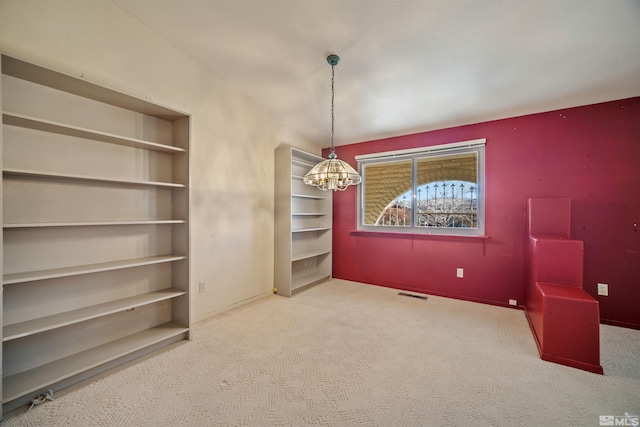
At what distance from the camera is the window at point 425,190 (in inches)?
141

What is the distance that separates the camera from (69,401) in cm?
163

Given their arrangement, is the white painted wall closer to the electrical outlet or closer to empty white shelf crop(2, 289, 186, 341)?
empty white shelf crop(2, 289, 186, 341)

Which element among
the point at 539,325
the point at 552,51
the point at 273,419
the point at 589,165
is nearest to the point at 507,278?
the point at 539,325

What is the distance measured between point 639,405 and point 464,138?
3027 mm

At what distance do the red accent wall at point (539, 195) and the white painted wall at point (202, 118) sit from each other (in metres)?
1.95

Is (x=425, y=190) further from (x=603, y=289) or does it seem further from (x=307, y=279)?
(x=307, y=279)

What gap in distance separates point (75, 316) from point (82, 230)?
655 millimetres

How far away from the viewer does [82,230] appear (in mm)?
2029

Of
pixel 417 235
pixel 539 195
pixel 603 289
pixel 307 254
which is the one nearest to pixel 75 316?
pixel 307 254

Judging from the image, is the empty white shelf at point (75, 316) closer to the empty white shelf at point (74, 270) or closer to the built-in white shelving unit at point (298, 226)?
the empty white shelf at point (74, 270)

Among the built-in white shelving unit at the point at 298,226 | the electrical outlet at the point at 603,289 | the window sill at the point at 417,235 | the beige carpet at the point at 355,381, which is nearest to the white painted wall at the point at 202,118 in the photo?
the built-in white shelving unit at the point at 298,226

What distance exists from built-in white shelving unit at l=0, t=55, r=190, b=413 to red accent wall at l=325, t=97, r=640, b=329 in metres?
3.06

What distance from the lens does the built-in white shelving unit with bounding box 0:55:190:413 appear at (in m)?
1.71

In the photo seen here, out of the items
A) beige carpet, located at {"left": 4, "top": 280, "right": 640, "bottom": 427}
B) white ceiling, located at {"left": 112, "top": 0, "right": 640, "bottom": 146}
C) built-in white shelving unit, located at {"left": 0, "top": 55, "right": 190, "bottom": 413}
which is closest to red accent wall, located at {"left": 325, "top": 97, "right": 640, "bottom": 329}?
white ceiling, located at {"left": 112, "top": 0, "right": 640, "bottom": 146}
